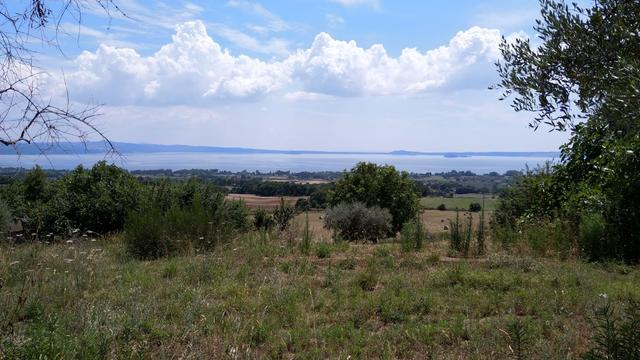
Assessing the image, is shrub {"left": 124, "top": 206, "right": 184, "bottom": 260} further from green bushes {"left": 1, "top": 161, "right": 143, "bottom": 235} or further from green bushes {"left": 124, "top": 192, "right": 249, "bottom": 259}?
green bushes {"left": 1, "top": 161, "right": 143, "bottom": 235}

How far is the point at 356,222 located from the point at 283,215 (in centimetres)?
608

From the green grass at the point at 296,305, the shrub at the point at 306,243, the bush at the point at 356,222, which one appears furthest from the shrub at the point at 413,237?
the bush at the point at 356,222

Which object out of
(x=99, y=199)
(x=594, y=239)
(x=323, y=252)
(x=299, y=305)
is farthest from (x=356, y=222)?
(x=299, y=305)

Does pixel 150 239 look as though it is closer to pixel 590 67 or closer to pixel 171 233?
pixel 171 233

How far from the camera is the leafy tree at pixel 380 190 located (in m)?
34.1

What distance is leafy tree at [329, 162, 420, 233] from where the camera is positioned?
112ft

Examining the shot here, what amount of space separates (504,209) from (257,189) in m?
17.4

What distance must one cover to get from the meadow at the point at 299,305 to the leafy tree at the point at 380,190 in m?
25.0

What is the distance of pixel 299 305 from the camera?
609 cm

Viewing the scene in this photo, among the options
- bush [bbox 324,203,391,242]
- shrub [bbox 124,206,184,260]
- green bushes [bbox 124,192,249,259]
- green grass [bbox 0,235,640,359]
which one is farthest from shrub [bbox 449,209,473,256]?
bush [bbox 324,203,391,242]

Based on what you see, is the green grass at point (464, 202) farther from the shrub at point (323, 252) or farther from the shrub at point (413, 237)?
the shrub at point (323, 252)

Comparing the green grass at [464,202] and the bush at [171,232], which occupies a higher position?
the bush at [171,232]

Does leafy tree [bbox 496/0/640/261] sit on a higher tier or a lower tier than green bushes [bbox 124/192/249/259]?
higher

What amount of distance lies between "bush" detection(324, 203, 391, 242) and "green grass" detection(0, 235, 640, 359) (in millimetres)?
8437
